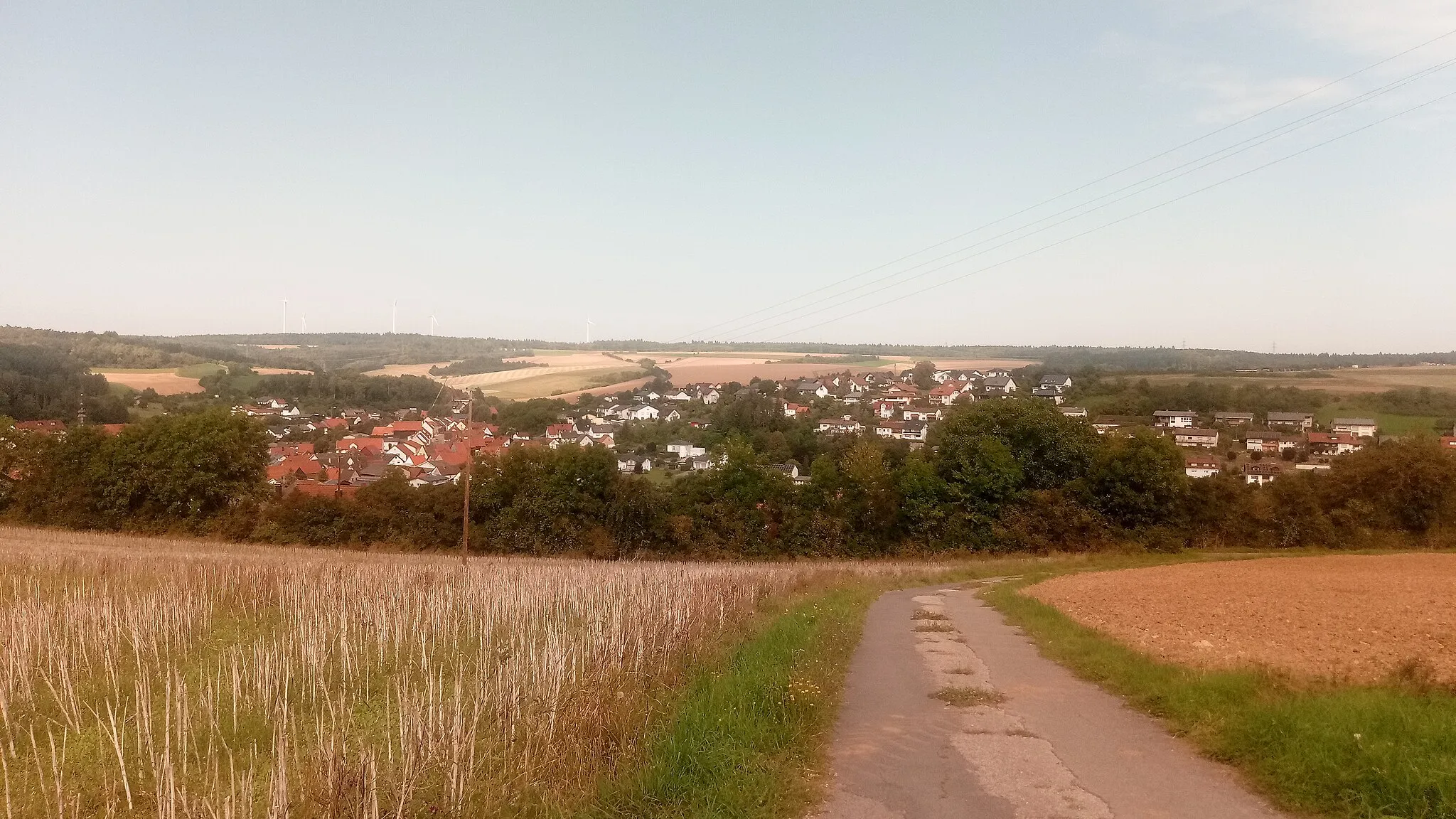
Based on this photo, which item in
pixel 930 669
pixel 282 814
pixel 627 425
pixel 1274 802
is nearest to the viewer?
pixel 282 814

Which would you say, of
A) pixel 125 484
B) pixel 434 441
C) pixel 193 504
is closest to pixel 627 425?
pixel 434 441

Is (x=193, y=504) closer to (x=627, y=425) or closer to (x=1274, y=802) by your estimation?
(x=627, y=425)

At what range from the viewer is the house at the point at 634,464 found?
5149 cm

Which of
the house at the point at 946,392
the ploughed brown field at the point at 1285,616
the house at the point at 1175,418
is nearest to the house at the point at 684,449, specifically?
the house at the point at 946,392

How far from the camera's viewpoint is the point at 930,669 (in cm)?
1095

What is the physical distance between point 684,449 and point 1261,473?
115ft

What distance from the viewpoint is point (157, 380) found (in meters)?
62.1

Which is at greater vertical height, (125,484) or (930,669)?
(930,669)

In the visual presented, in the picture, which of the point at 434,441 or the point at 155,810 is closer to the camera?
the point at 155,810

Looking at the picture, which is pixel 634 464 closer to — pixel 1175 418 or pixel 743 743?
pixel 1175 418

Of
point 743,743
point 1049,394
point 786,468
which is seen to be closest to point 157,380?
point 786,468

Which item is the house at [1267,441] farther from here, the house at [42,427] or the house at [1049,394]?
the house at [42,427]

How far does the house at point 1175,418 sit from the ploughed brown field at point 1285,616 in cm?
2752

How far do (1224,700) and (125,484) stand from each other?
58.0 m
